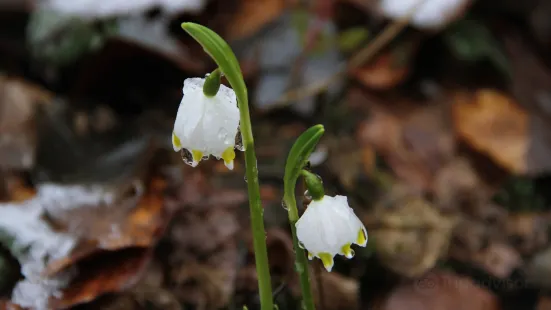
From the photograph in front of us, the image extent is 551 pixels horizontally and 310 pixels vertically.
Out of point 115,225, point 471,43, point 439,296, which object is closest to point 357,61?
point 471,43

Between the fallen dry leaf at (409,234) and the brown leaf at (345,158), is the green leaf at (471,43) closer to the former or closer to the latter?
the brown leaf at (345,158)

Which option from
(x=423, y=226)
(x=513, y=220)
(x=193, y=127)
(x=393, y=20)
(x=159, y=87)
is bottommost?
(x=513, y=220)

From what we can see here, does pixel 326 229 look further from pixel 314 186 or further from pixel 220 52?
pixel 220 52

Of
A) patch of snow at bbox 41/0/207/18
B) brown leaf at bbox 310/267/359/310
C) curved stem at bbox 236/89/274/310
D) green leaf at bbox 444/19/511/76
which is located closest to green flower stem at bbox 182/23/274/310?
curved stem at bbox 236/89/274/310

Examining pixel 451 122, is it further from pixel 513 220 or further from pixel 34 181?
pixel 34 181

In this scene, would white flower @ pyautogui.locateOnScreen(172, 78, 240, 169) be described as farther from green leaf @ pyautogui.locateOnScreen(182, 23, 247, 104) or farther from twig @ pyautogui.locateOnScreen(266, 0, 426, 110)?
twig @ pyautogui.locateOnScreen(266, 0, 426, 110)

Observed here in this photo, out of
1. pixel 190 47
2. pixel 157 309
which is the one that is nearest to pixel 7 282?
pixel 157 309
